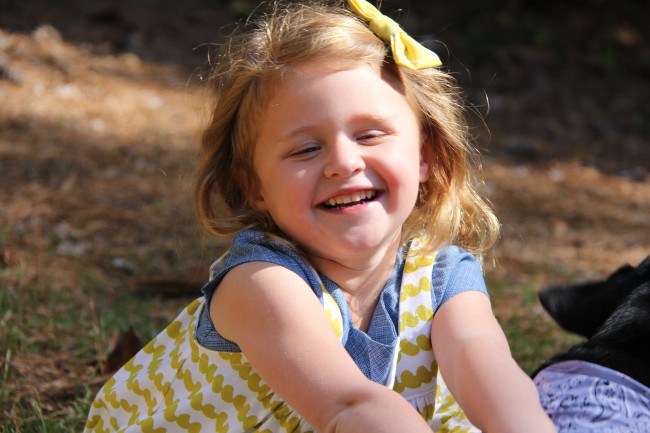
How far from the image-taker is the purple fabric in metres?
1.64

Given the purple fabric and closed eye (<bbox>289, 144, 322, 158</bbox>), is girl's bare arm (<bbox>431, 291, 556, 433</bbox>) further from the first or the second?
closed eye (<bbox>289, 144, 322, 158</bbox>)

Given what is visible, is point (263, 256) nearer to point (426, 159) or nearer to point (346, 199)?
point (346, 199)

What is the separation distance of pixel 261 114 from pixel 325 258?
0.36 m

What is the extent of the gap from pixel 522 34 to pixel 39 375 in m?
5.53

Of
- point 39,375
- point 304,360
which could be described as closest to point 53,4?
point 39,375

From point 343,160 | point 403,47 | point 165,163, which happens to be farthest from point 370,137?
point 165,163

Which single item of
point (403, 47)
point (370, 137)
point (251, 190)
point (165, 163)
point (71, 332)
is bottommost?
point (165, 163)

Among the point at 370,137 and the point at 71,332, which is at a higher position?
the point at 370,137

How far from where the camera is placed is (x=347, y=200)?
1940 millimetres

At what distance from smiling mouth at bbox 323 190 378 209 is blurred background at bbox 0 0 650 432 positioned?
0.52 m

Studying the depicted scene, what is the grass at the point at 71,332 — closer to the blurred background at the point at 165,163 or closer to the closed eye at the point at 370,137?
the blurred background at the point at 165,163

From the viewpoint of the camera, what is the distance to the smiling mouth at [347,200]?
1938mm

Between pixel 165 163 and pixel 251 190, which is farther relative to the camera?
pixel 165 163

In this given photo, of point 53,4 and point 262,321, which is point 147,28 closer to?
point 53,4
